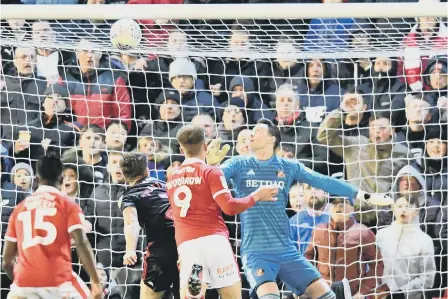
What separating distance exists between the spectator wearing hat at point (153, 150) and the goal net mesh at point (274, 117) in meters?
0.01

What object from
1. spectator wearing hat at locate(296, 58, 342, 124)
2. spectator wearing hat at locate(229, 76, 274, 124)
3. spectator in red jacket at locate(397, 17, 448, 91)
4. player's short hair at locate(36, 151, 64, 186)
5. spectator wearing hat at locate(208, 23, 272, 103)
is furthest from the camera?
spectator wearing hat at locate(208, 23, 272, 103)

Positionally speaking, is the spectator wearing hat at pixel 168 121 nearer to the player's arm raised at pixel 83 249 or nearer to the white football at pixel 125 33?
the white football at pixel 125 33

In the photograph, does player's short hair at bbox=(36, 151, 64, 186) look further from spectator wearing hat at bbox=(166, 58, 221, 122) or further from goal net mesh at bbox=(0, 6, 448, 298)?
spectator wearing hat at bbox=(166, 58, 221, 122)

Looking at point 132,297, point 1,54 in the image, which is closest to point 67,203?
point 132,297

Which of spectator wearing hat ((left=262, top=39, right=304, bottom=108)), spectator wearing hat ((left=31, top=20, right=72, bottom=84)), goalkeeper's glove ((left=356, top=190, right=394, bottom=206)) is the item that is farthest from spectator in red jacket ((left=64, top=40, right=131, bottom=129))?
goalkeeper's glove ((left=356, top=190, right=394, bottom=206))

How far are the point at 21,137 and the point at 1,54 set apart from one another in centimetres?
124

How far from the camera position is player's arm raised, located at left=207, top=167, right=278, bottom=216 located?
7734 millimetres

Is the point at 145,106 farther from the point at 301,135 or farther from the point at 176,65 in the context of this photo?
the point at 301,135

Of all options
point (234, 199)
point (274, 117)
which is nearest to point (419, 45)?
point (274, 117)

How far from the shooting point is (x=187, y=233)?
7.99 metres

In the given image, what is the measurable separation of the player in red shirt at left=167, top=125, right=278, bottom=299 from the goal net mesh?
59.5 inches

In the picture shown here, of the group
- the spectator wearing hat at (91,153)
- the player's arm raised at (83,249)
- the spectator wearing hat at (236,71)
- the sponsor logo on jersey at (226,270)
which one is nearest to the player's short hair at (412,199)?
the spectator wearing hat at (236,71)

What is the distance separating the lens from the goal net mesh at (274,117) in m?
9.46

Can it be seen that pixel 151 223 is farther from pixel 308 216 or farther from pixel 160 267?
pixel 308 216
